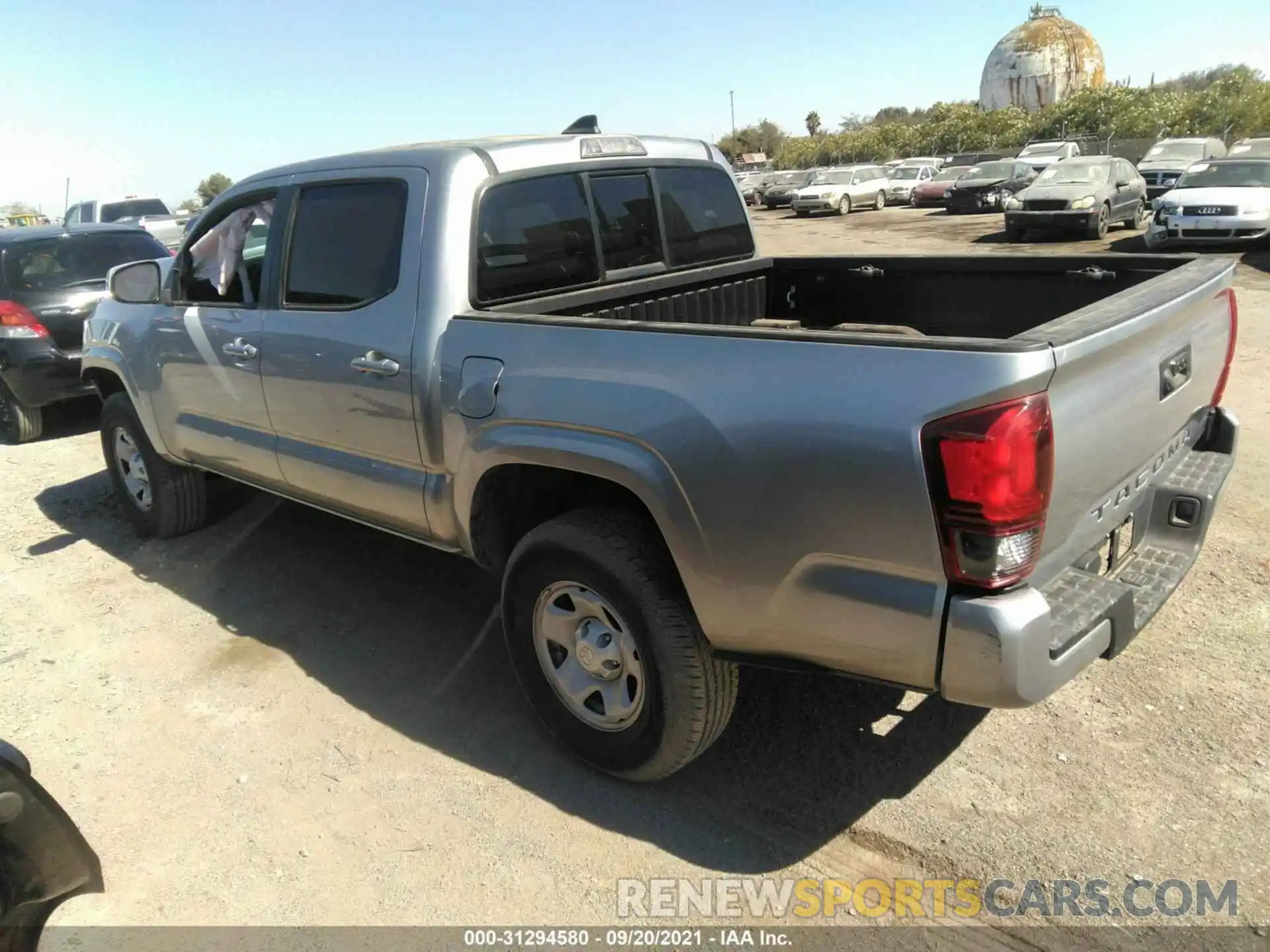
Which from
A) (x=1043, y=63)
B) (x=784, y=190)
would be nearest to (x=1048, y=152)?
(x=784, y=190)

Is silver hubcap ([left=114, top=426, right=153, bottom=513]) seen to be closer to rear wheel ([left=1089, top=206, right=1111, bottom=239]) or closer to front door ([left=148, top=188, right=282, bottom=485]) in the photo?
front door ([left=148, top=188, right=282, bottom=485])

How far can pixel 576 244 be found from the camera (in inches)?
147

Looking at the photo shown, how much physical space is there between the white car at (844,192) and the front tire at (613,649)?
102 ft

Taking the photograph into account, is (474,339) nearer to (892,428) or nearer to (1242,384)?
(892,428)

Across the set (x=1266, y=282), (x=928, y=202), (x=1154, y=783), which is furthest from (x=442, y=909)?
(x=928, y=202)

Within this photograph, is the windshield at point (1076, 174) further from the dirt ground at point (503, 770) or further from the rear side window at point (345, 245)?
the rear side window at point (345, 245)

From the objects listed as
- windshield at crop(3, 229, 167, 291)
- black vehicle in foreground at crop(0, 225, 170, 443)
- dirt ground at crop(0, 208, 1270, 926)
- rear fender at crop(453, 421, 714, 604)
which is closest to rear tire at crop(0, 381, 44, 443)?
black vehicle in foreground at crop(0, 225, 170, 443)

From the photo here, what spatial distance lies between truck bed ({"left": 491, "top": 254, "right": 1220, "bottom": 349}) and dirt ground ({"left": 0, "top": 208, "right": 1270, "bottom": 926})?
1385mm

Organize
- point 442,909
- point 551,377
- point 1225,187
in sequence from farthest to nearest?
point 1225,187
point 551,377
point 442,909

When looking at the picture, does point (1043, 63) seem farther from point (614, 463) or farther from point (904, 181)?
point (614, 463)

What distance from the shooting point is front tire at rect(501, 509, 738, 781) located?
2715mm

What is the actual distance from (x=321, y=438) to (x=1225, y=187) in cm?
1674

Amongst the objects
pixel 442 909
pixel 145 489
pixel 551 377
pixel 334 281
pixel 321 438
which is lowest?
pixel 442 909

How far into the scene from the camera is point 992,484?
80.7 inches
